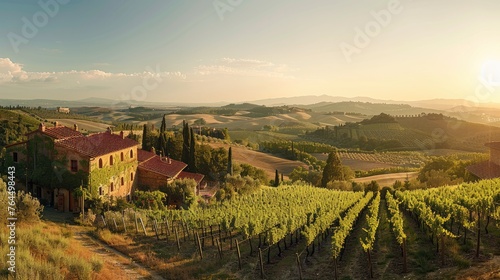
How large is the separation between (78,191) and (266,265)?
19613 mm

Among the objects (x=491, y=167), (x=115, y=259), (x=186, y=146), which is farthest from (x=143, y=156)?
(x=491, y=167)

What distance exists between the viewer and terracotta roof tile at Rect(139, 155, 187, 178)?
1602 inches

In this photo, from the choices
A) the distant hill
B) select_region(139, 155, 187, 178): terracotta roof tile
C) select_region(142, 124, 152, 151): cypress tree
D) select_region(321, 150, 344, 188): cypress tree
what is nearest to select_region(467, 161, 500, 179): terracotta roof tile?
select_region(321, 150, 344, 188): cypress tree

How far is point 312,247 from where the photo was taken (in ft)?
70.9

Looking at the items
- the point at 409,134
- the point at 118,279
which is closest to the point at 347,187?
the point at 118,279

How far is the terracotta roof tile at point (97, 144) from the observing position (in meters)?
32.5

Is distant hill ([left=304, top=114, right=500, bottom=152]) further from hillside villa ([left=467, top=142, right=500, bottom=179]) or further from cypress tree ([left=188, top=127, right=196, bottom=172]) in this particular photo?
cypress tree ([left=188, top=127, right=196, bottom=172])

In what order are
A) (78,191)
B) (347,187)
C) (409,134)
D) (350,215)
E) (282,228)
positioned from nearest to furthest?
(282,228), (350,215), (78,191), (347,187), (409,134)

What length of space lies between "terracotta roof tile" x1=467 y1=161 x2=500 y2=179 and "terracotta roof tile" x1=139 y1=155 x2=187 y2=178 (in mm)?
39285

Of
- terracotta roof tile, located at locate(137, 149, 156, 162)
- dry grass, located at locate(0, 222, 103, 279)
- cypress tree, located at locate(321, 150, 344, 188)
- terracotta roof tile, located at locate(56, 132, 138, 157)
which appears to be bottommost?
cypress tree, located at locate(321, 150, 344, 188)

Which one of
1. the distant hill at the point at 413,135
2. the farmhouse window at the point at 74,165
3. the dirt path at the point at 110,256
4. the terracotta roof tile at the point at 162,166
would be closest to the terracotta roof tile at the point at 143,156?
the terracotta roof tile at the point at 162,166

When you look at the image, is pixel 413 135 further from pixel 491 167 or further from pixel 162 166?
pixel 162 166

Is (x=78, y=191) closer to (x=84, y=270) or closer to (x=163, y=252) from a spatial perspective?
(x=163, y=252)

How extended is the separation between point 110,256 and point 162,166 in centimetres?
2260
